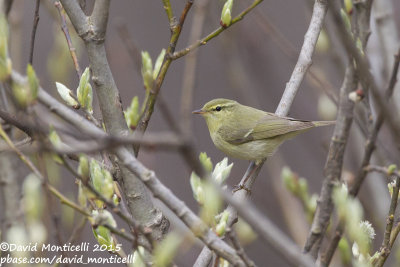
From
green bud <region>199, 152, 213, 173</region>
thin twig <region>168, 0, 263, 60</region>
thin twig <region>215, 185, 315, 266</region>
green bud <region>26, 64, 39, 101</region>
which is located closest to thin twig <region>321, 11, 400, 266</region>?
thin twig <region>215, 185, 315, 266</region>

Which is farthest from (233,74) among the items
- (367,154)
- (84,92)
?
(367,154)

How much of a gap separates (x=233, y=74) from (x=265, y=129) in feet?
1.80

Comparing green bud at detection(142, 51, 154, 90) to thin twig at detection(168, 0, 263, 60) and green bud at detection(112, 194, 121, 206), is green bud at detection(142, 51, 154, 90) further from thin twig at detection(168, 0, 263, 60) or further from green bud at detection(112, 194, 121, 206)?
green bud at detection(112, 194, 121, 206)

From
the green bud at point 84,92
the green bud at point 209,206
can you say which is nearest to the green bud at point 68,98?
the green bud at point 84,92

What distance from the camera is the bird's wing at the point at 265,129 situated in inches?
167

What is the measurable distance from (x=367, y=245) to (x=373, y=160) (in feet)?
6.18

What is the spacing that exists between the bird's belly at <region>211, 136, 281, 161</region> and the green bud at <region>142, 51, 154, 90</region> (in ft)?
7.55

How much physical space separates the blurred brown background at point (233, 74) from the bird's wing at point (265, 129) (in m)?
0.21

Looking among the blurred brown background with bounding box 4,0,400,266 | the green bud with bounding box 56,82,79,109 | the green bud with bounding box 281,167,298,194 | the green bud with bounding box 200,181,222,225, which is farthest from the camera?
the blurred brown background with bounding box 4,0,400,266

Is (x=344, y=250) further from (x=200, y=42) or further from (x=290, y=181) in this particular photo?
(x=200, y=42)

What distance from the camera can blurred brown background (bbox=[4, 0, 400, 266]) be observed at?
4000 mm

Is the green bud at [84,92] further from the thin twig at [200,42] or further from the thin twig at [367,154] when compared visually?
the thin twig at [367,154]

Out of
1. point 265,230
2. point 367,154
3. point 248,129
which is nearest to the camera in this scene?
point 265,230

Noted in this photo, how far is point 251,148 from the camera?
4.40 meters
